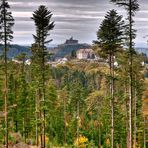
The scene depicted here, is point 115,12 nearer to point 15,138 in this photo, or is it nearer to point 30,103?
point 15,138

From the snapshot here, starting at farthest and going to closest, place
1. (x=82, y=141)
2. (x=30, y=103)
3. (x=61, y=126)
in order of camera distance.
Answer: (x=61, y=126) → (x=82, y=141) → (x=30, y=103)

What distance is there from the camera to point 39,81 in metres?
47.4

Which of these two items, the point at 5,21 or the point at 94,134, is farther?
the point at 94,134

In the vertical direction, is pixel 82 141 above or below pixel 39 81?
below

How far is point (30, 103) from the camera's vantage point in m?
69.4

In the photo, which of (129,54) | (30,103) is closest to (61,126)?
(30,103)

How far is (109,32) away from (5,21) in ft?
33.8

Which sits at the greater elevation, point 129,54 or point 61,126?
point 129,54

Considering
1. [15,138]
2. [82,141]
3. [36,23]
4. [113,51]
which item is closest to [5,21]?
[36,23]

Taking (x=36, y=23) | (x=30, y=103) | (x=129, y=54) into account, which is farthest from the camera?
(x=30, y=103)

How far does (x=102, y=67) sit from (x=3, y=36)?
10617mm

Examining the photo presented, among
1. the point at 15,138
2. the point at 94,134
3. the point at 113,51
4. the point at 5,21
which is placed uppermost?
the point at 5,21

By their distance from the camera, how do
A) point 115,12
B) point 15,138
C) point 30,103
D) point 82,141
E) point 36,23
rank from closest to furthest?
point 115,12 < point 36,23 < point 15,138 < point 30,103 < point 82,141

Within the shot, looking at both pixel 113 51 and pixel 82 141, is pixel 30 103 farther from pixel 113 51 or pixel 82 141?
pixel 113 51
